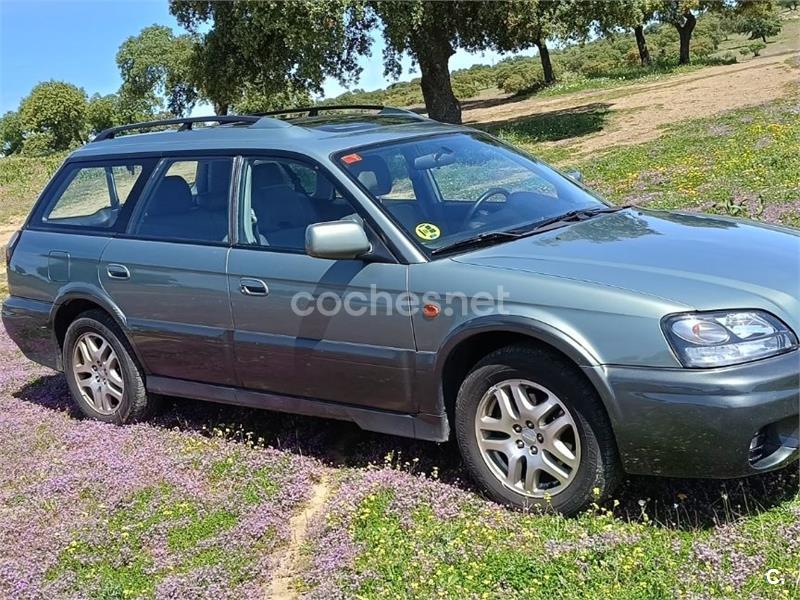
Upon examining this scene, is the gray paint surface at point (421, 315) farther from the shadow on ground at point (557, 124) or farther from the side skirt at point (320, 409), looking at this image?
the shadow on ground at point (557, 124)

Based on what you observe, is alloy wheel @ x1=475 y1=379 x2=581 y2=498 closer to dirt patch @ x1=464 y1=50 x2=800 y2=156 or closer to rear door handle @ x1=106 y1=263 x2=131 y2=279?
rear door handle @ x1=106 y1=263 x2=131 y2=279

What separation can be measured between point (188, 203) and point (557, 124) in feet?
66.8

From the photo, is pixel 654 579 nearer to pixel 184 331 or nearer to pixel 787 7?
pixel 184 331

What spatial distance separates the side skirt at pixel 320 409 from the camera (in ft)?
14.1

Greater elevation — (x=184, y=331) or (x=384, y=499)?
(x=184, y=331)

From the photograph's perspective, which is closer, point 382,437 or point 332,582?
point 332,582

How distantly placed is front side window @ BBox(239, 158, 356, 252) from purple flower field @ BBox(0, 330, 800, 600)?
4.12 feet

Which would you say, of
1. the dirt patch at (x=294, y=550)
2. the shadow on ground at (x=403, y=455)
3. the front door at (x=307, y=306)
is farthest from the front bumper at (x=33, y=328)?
the dirt patch at (x=294, y=550)

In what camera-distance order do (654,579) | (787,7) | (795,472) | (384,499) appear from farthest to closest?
1. (787,7)
2. (384,499)
3. (795,472)
4. (654,579)

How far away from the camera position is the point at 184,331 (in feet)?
16.9

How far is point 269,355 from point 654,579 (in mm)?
2326

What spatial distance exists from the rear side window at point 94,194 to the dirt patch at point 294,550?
7.51 feet

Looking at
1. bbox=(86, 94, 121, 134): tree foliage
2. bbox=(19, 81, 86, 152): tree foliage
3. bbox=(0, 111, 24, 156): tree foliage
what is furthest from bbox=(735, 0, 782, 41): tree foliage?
bbox=(0, 111, 24, 156): tree foliage

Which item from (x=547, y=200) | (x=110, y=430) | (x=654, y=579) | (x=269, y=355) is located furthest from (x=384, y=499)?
(x=110, y=430)
